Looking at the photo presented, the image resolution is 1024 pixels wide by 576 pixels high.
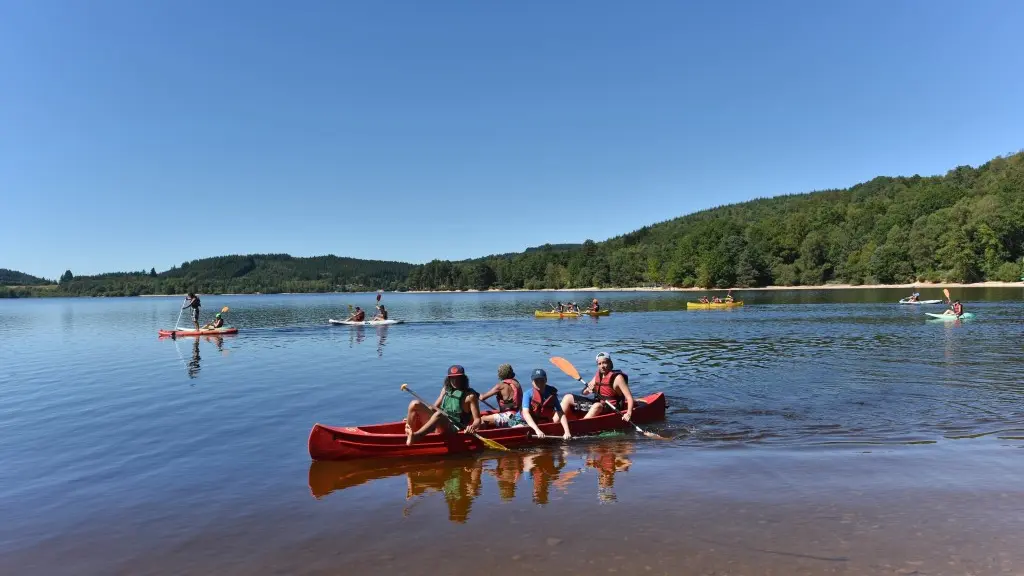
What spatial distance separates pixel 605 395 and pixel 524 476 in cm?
406

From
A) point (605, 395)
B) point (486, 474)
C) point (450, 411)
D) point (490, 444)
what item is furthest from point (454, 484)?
point (605, 395)

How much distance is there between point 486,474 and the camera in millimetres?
10852

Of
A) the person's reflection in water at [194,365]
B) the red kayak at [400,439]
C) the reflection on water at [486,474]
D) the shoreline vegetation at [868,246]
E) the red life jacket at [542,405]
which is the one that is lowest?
the reflection on water at [486,474]

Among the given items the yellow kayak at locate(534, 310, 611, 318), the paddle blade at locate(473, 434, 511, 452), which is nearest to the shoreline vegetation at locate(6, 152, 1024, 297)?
the yellow kayak at locate(534, 310, 611, 318)

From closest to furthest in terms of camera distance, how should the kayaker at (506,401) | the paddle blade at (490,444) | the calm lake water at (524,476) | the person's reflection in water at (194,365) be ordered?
1. the calm lake water at (524,476)
2. the paddle blade at (490,444)
3. the kayaker at (506,401)
4. the person's reflection in water at (194,365)

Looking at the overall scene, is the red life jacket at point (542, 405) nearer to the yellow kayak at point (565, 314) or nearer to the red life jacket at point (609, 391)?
the red life jacket at point (609, 391)

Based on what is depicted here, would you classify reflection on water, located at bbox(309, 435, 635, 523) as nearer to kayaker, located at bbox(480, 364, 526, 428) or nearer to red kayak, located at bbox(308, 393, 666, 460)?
red kayak, located at bbox(308, 393, 666, 460)

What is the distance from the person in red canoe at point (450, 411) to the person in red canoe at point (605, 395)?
2375mm

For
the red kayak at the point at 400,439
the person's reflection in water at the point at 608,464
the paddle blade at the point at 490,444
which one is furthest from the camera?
the paddle blade at the point at 490,444

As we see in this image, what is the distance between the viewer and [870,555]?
6.91m

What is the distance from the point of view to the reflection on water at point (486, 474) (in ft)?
31.7

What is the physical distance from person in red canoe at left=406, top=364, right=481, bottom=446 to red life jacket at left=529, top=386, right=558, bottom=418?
4.83 ft

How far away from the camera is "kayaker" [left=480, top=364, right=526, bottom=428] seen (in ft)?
42.7

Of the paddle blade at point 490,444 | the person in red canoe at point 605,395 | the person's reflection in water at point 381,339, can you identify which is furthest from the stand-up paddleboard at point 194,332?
the paddle blade at point 490,444
